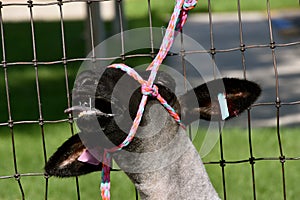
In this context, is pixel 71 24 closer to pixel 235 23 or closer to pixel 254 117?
pixel 235 23

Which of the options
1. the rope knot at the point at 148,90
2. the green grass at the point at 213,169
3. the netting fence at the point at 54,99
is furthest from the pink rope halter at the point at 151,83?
the green grass at the point at 213,169

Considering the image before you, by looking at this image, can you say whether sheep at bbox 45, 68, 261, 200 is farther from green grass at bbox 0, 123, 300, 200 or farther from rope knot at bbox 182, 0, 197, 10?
green grass at bbox 0, 123, 300, 200

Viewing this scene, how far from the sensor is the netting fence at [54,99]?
351 centimetres

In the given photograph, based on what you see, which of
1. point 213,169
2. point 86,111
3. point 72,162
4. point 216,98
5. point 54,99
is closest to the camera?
point 86,111

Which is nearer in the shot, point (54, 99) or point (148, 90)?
point (148, 90)

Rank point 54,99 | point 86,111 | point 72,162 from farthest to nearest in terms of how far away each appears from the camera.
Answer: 1. point 54,99
2. point 72,162
3. point 86,111

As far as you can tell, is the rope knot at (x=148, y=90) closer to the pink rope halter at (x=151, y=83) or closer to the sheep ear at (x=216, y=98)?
the pink rope halter at (x=151, y=83)

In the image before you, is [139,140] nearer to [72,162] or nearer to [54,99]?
[72,162]

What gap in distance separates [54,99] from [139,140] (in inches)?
262

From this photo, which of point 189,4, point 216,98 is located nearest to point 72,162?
point 216,98

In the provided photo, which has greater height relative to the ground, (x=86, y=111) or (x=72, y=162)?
(x=86, y=111)

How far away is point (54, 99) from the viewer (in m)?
9.22

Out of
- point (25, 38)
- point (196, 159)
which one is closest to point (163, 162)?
point (196, 159)

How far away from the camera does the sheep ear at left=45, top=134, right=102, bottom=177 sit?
2.79 meters
